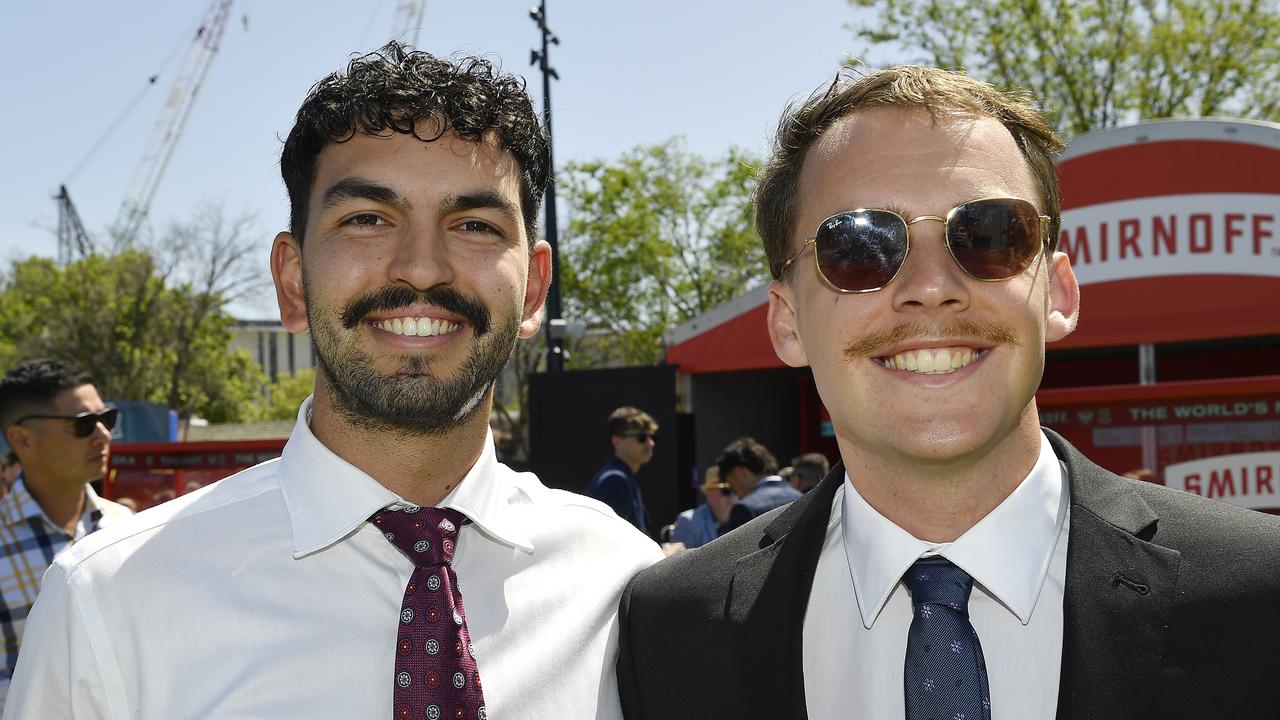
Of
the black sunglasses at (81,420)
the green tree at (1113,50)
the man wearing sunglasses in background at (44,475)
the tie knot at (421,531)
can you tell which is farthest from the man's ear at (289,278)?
the green tree at (1113,50)

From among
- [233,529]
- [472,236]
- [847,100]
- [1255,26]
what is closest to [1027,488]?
[847,100]

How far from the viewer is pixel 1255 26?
20.8 metres

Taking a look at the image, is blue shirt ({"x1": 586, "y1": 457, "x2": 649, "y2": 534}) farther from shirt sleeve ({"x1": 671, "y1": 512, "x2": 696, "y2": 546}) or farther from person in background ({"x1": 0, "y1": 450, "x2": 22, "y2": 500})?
person in background ({"x1": 0, "y1": 450, "x2": 22, "y2": 500})

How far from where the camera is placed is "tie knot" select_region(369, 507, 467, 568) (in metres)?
2.17

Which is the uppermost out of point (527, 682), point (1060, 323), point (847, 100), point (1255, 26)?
point (1255, 26)

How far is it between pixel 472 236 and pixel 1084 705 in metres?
1.55

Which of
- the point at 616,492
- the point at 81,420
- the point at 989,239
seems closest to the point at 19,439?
the point at 81,420

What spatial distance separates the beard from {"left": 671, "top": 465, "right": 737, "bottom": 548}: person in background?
230 inches

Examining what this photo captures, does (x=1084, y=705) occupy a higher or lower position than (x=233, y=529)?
lower

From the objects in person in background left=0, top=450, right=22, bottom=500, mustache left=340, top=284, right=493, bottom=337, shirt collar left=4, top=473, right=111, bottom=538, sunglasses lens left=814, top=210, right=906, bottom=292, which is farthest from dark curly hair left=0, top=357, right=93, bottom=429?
sunglasses lens left=814, top=210, right=906, bottom=292

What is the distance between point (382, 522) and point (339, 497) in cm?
10

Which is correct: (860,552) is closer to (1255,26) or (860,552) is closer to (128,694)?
(128,694)

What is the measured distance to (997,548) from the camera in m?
2.12

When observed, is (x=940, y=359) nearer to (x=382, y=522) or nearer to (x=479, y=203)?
(x=479, y=203)
